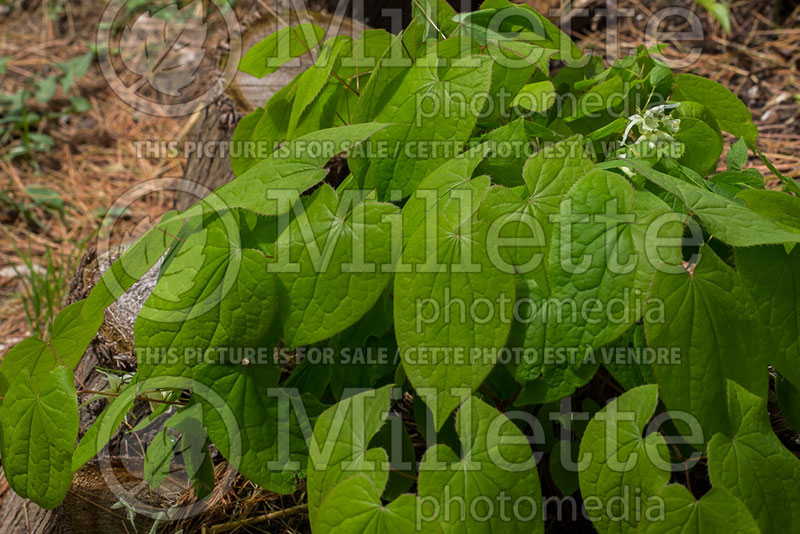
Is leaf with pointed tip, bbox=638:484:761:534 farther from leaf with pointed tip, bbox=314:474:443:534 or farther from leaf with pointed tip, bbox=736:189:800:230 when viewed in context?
leaf with pointed tip, bbox=736:189:800:230

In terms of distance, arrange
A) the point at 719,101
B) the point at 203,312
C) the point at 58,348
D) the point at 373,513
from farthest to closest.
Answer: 1. the point at 719,101
2. the point at 58,348
3. the point at 203,312
4. the point at 373,513

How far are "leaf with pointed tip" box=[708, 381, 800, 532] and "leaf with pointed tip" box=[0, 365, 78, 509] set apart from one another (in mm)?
858

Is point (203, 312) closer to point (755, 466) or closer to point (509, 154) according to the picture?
point (509, 154)

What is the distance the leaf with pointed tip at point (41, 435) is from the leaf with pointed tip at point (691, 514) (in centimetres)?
78

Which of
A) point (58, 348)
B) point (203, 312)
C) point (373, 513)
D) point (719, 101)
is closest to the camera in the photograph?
point (373, 513)

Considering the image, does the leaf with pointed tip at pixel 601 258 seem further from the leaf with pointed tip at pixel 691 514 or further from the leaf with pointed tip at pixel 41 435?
the leaf with pointed tip at pixel 41 435

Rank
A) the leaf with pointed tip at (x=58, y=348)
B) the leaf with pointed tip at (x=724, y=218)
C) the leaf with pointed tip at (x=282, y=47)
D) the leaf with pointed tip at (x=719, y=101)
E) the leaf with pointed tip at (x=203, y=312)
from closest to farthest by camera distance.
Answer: the leaf with pointed tip at (x=724, y=218) < the leaf with pointed tip at (x=203, y=312) < the leaf with pointed tip at (x=58, y=348) < the leaf with pointed tip at (x=719, y=101) < the leaf with pointed tip at (x=282, y=47)

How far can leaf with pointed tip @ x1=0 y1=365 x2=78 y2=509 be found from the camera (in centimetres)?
92

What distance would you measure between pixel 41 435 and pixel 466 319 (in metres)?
0.65

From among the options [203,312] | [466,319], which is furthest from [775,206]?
[203,312]

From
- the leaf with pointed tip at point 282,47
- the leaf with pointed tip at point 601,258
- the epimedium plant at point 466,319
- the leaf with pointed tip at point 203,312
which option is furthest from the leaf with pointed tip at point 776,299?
the leaf with pointed tip at point 282,47

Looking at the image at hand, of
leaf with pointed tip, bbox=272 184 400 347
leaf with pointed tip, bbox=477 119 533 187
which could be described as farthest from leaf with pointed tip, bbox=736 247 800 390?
leaf with pointed tip, bbox=272 184 400 347

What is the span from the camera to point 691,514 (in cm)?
75

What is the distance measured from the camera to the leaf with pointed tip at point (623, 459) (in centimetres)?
78
